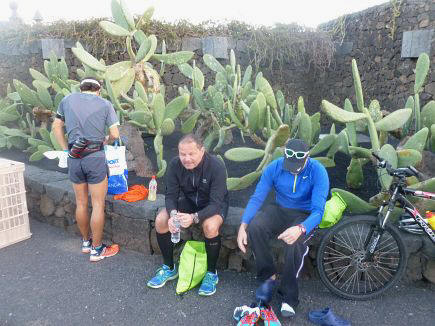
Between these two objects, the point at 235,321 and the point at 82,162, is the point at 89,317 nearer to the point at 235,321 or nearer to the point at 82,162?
the point at 235,321

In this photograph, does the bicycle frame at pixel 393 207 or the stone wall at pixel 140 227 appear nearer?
the bicycle frame at pixel 393 207

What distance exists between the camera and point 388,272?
278cm

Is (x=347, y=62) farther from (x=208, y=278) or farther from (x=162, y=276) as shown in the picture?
(x=162, y=276)

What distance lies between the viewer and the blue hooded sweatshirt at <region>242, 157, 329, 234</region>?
256 cm

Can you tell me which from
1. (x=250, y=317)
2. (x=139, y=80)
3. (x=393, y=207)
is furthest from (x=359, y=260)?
(x=139, y=80)

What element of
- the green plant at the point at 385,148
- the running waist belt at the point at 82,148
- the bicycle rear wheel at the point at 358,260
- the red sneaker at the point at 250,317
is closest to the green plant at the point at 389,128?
the green plant at the point at 385,148

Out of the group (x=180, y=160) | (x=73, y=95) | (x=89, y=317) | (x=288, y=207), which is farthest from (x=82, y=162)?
(x=288, y=207)

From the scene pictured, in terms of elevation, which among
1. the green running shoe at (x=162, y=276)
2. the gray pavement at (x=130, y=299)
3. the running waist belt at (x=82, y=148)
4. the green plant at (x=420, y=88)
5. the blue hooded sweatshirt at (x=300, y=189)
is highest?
the green plant at (x=420, y=88)

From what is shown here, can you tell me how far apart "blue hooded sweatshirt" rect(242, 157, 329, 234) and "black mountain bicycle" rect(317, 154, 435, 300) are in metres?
0.24

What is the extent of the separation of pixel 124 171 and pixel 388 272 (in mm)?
2469

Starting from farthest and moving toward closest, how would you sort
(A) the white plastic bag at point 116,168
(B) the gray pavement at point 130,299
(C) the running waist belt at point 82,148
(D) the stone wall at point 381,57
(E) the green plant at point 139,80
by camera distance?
(D) the stone wall at point 381,57 → (E) the green plant at point 139,80 → (A) the white plastic bag at point 116,168 → (C) the running waist belt at point 82,148 → (B) the gray pavement at point 130,299

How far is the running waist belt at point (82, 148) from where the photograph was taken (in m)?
3.13

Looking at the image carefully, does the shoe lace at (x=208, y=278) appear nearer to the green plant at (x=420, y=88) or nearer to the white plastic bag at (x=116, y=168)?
the white plastic bag at (x=116, y=168)

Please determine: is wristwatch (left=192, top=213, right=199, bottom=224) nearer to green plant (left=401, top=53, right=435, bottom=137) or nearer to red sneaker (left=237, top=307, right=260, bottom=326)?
red sneaker (left=237, top=307, right=260, bottom=326)
